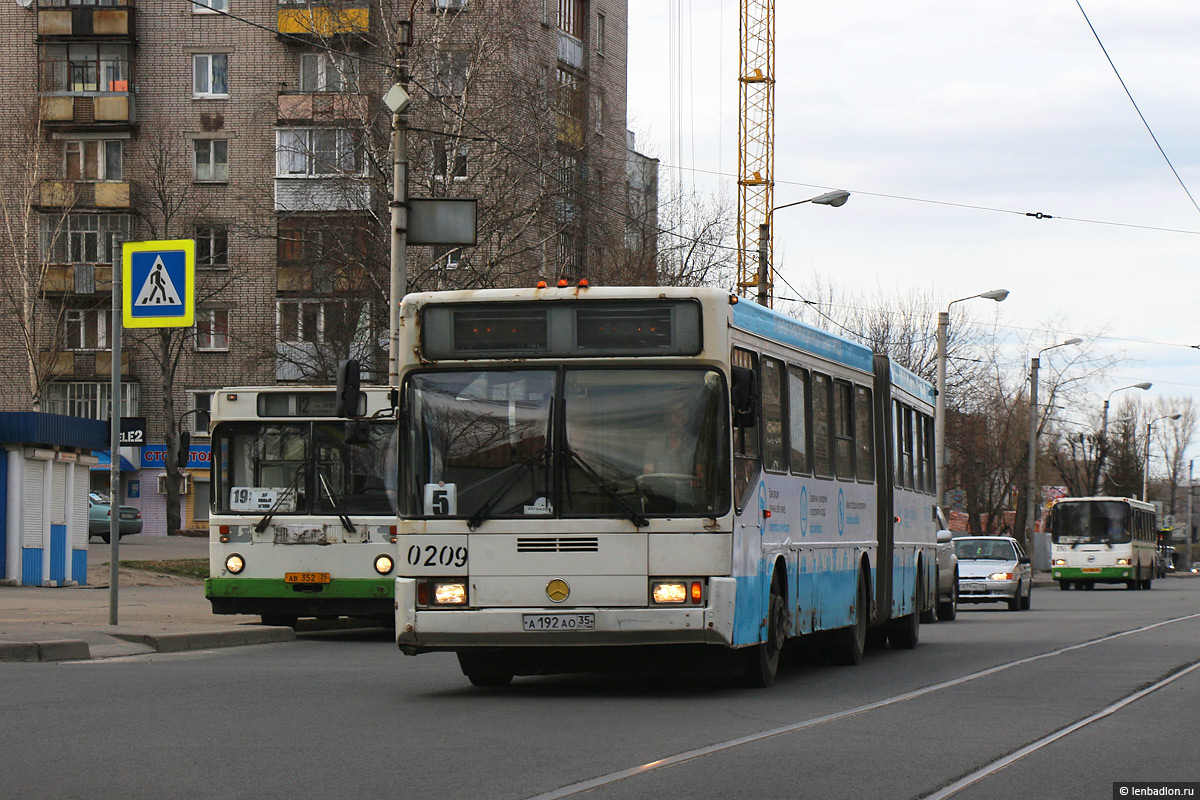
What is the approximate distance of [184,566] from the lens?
34500mm

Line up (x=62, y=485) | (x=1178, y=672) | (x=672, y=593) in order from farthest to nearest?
1. (x=62, y=485)
2. (x=1178, y=672)
3. (x=672, y=593)

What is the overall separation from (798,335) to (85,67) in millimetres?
51746

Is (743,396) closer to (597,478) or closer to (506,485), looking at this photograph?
(597,478)

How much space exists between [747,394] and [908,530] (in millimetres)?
7478

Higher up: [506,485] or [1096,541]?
[506,485]

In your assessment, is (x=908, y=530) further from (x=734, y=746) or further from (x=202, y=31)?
(x=202, y=31)

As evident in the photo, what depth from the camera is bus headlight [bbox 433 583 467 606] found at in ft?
39.5

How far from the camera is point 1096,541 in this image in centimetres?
5484

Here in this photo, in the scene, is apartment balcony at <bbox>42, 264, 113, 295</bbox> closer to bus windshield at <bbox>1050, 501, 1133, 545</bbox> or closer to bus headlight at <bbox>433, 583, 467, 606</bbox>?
bus windshield at <bbox>1050, 501, 1133, 545</bbox>

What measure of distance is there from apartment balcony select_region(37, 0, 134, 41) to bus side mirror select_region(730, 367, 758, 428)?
172 feet

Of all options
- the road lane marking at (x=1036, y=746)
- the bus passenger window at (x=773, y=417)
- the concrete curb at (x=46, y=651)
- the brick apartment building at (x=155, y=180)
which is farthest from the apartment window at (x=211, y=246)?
the road lane marking at (x=1036, y=746)

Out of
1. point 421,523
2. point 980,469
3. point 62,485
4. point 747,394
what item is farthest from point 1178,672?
point 980,469

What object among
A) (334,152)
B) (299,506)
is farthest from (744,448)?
(334,152)

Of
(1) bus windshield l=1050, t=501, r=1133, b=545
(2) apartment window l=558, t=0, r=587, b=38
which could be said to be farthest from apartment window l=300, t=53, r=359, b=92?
(1) bus windshield l=1050, t=501, r=1133, b=545
